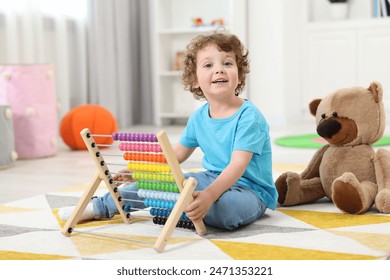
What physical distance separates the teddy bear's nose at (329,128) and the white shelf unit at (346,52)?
289cm

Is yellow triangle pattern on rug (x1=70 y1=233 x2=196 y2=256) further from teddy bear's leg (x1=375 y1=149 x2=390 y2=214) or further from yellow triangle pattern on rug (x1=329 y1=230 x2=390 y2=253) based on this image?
teddy bear's leg (x1=375 y1=149 x2=390 y2=214)

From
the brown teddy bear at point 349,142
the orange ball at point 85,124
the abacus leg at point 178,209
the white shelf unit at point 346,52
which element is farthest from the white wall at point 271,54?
the abacus leg at point 178,209

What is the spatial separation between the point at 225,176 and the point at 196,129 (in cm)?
24

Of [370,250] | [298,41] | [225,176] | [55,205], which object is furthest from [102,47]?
[370,250]

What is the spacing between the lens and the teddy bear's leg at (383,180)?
161 cm

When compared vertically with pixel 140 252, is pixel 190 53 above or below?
above

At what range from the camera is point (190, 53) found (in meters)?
1.61

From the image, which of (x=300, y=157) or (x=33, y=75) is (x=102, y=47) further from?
(x=300, y=157)

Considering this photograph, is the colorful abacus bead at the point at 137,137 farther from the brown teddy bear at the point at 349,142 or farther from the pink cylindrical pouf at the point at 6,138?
the pink cylindrical pouf at the point at 6,138

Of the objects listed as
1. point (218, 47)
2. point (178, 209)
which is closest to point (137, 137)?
point (178, 209)

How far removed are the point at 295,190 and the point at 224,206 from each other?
0.38 meters

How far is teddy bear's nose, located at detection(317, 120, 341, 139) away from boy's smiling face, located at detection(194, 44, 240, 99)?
1.07ft

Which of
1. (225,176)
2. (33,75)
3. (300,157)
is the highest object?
(33,75)

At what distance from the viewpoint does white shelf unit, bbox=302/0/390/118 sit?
446 cm
